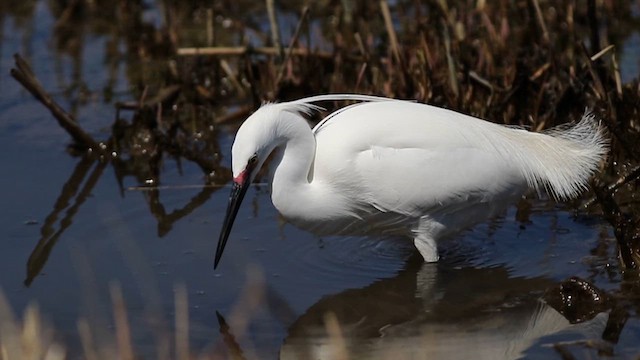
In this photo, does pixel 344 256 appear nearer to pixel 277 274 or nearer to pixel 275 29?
pixel 277 274

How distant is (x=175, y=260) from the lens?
4.83 metres

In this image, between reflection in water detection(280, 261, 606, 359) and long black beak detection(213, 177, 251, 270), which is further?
long black beak detection(213, 177, 251, 270)

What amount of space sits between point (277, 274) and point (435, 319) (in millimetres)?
747

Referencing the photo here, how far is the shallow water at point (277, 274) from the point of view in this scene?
13.1 feet

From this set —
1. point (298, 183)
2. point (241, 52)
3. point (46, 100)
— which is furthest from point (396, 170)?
point (241, 52)

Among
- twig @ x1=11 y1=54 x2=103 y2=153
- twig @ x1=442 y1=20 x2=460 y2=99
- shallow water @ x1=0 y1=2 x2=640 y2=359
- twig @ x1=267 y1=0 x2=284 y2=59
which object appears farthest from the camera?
twig @ x1=267 y1=0 x2=284 y2=59

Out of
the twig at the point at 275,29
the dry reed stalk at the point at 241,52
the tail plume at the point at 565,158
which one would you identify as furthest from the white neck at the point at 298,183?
the dry reed stalk at the point at 241,52

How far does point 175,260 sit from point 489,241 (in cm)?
138

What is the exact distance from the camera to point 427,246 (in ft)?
15.5

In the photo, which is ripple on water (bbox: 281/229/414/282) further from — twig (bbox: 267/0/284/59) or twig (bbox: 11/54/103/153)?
twig (bbox: 267/0/284/59)

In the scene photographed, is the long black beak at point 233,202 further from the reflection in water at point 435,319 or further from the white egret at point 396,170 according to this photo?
the reflection in water at point 435,319

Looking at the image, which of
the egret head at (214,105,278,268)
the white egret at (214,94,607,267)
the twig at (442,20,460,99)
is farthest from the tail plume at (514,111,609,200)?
the egret head at (214,105,278,268)

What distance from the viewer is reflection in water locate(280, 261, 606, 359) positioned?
3.89m

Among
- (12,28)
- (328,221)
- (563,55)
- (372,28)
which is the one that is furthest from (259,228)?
(12,28)
